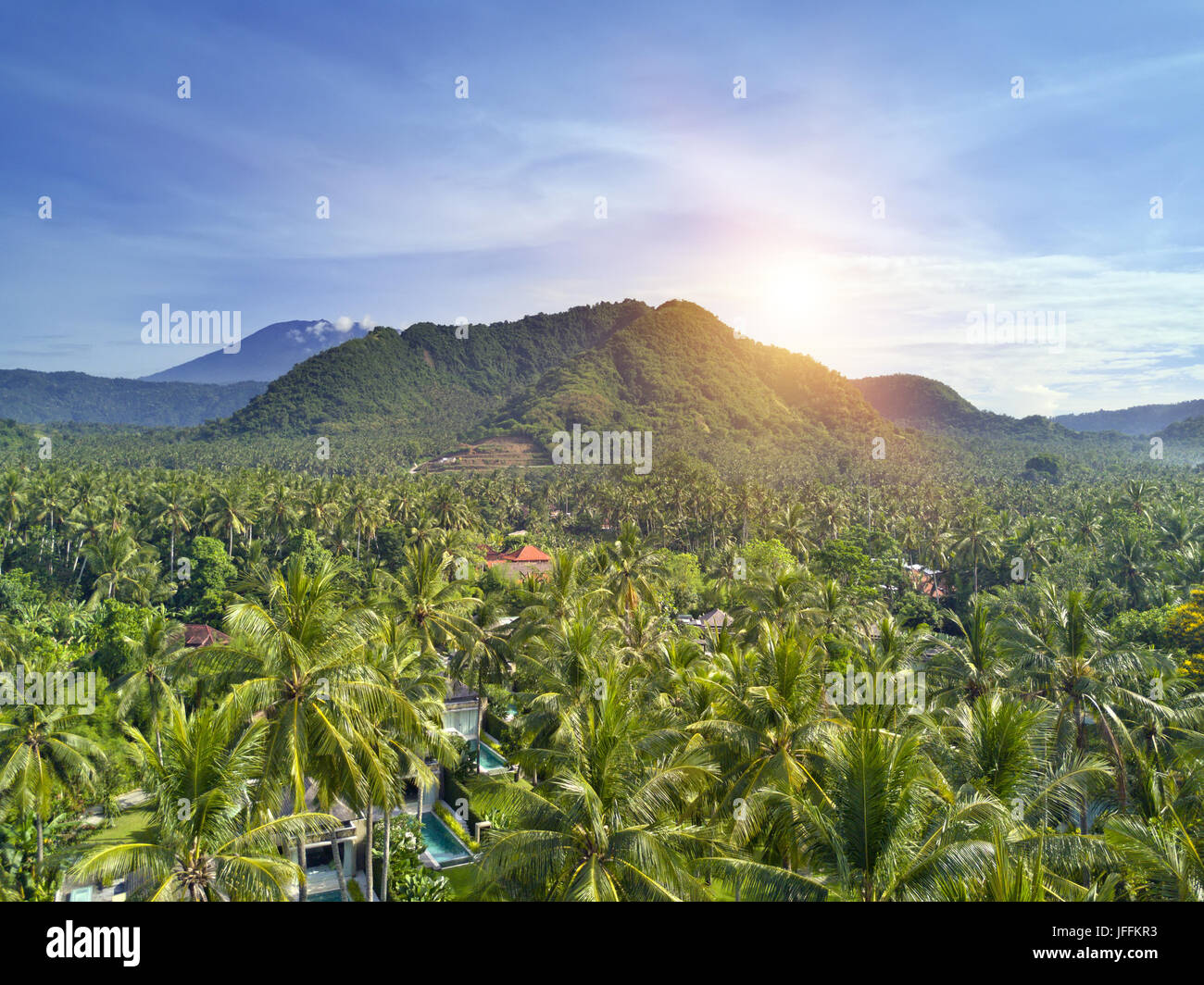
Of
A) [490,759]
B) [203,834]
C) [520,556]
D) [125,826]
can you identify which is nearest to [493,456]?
[520,556]

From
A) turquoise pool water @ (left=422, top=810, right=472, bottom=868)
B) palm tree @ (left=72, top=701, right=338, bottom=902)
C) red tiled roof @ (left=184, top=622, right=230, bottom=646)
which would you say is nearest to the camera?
palm tree @ (left=72, top=701, right=338, bottom=902)

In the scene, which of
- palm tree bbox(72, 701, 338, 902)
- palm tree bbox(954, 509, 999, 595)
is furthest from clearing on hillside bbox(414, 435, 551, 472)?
palm tree bbox(72, 701, 338, 902)

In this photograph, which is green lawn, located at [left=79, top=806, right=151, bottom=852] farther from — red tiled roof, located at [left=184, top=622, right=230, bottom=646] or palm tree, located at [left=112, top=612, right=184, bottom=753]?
red tiled roof, located at [left=184, top=622, right=230, bottom=646]

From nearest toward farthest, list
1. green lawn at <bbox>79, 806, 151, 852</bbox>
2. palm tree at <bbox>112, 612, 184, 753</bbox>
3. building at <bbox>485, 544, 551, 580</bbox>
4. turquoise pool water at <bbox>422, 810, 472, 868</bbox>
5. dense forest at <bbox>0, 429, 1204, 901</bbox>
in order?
1. dense forest at <bbox>0, 429, 1204, 901</bbox>
2. turquoise pool water at <bbox>422, 810, 472, 868</bbox>
3. green lawn at <bbox>79, 806, 151, 852</bbox>
4. palm tree at <bbox>112, 612, 184, 753</bbox>
5. building at <bbox>485, 544, 551, 580</bbox>

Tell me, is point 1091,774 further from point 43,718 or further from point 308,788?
point 43,718

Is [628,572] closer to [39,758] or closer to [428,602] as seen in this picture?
[428,602]

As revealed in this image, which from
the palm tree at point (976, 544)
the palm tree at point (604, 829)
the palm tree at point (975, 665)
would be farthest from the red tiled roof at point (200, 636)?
the palm tree at point (976, 544)
